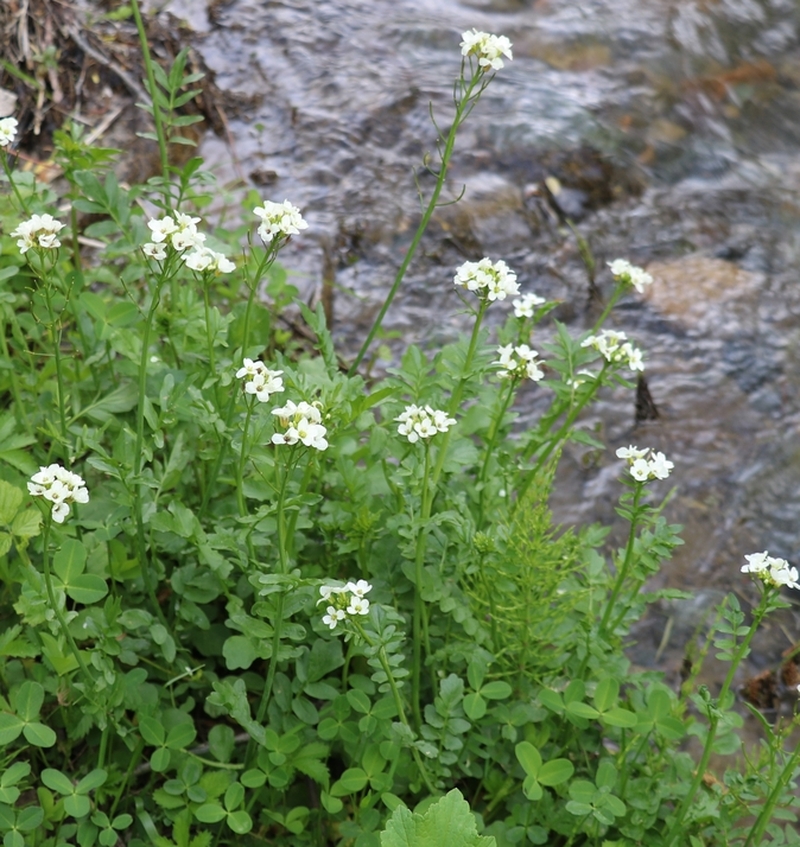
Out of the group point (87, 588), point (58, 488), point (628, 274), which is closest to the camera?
point (58, 488)

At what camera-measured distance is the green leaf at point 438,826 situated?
1553mm

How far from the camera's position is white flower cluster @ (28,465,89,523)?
1.55 m

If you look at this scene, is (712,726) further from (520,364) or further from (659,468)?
(520,364)

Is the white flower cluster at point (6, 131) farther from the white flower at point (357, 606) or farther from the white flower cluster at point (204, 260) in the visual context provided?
the white flower at point (357, 606)

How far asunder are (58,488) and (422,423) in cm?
68

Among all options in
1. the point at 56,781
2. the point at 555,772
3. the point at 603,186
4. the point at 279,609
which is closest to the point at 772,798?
the point at 555,772

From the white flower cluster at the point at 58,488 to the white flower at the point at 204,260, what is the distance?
0.47 metres

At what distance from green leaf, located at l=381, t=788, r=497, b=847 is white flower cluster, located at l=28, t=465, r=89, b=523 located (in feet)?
2.52

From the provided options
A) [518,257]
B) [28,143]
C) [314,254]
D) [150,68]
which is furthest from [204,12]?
[150,68]

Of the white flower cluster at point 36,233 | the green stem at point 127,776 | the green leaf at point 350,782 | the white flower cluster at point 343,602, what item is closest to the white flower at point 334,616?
the white flower cluster at point 343,602

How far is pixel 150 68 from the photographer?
2178 mm

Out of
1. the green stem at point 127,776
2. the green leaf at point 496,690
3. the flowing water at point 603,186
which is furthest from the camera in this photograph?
the flowing water at point 603,186

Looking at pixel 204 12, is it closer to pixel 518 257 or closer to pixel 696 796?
pixel 518 257

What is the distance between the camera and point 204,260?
70.8 inches
